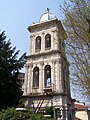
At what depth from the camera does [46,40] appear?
87.3 feet

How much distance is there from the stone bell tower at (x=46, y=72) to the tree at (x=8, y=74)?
9.31ft

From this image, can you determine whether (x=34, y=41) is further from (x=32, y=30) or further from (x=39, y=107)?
(x=39, y=107)

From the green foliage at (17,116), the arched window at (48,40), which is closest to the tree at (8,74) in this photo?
the arched window at (48,40)

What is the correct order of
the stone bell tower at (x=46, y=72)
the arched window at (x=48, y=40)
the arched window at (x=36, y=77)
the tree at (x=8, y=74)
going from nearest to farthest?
the tree at (x=8, y=74), the stone bell tower at (x=46, y=72), the arched window at (x=36, y=77), the arched window at (x=48, y=40)

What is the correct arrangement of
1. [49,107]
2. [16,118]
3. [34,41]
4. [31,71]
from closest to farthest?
[16,118]
[49,107]
[31,71]
[34,41]

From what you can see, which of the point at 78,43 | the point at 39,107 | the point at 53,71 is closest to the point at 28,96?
the point at 39,107

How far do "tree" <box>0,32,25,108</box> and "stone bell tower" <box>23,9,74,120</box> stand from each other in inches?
112

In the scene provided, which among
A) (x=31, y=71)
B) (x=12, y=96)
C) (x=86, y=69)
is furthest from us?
(x=31, y=71)

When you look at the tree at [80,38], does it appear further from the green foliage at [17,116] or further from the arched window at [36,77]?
the arched window at [36,77]

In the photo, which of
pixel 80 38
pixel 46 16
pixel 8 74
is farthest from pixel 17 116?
pixel 46 16

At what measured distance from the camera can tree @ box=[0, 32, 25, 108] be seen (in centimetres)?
1908

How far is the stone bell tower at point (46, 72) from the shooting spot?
22.1 m

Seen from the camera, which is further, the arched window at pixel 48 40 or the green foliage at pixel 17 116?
the arched window at pixel 48 40

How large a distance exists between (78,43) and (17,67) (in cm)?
1451
